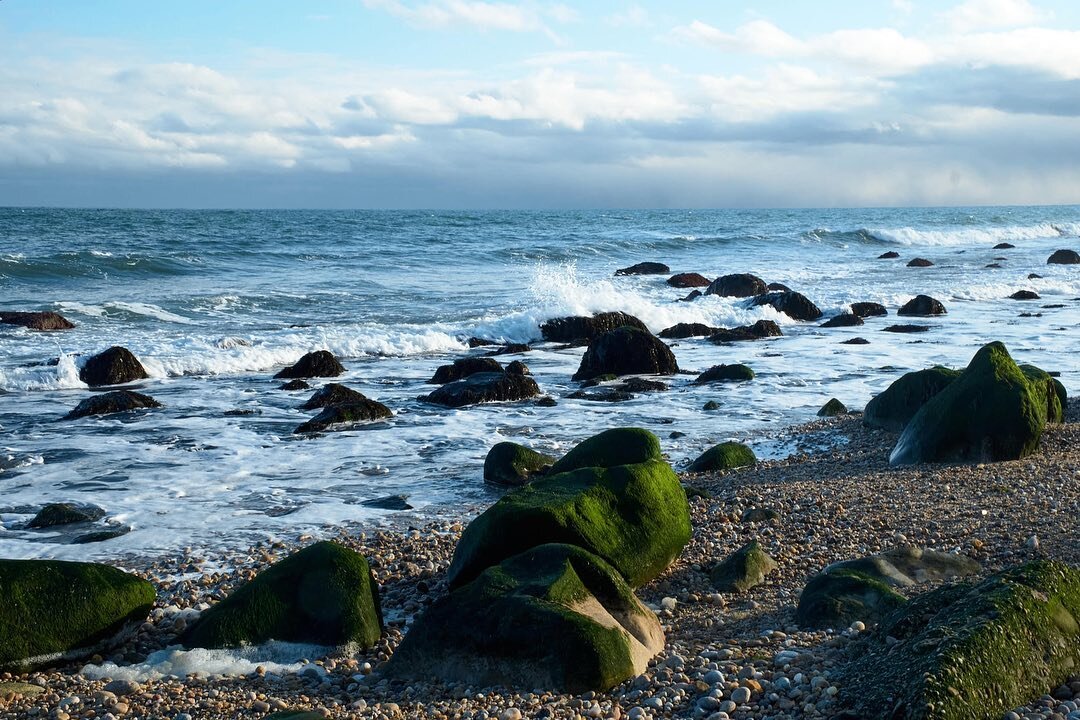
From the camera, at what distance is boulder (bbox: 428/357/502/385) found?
1270 centimetres

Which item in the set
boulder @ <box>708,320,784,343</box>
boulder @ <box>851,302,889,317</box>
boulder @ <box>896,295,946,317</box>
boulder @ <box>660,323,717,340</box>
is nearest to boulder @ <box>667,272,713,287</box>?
boulder @ <box>851,302,889,317</box>

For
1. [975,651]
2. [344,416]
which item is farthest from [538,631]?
[344,416]

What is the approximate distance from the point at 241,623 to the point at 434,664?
3.49ft

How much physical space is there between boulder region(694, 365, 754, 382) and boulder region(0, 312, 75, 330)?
11227 mm

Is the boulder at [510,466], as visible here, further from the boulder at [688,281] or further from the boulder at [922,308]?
the boulder at [688,281]

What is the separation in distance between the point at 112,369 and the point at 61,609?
8.94 meters

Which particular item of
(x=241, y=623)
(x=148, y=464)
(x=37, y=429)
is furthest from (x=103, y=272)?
(x=241, y=623)

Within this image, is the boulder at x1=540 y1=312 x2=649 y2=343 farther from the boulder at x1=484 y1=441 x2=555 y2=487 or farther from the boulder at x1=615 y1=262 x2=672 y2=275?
the boulder at x1=615 y1=262 x2=672 y2=275

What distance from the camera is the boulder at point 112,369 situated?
12.8 metres

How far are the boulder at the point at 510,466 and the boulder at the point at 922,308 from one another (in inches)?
567

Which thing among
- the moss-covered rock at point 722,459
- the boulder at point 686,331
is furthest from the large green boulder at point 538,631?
the boulder at point 686,331

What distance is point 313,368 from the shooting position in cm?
1351

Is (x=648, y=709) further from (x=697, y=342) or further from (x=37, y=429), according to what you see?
(x=697, y=342)

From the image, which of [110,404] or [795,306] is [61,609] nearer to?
[110,404]
